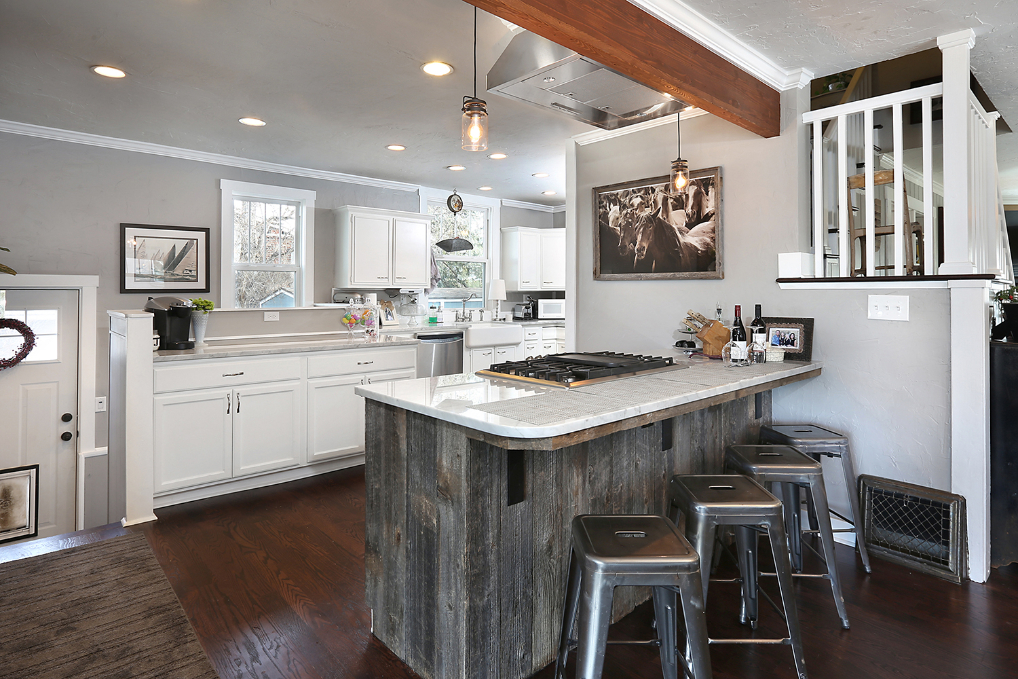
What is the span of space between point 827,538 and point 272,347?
3.19 metres

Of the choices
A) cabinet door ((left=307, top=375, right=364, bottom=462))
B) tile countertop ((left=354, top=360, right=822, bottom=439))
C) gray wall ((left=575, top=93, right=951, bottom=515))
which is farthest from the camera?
cabinet door ((left=307, top=375, right=364, bottom=462))

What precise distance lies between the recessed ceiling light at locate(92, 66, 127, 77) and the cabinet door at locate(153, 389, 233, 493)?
1754mm

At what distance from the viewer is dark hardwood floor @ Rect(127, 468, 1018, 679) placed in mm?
1865

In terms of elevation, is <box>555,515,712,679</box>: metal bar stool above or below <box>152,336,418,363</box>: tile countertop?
below

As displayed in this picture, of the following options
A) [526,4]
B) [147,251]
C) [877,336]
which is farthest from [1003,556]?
[147,251]

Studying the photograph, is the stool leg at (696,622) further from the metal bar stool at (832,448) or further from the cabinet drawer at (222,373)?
the cabinet drawer at (222,373)

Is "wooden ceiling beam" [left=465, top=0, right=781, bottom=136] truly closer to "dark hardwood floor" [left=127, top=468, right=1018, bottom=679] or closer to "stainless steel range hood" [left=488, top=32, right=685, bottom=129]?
"stainless steel range hood" [left=488, top=32, right=685, bottom=129]

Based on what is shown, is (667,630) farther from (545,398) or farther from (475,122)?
(475,122)

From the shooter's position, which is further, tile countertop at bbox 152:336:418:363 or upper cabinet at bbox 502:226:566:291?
upper cabinet at bbox 502:226:566:291


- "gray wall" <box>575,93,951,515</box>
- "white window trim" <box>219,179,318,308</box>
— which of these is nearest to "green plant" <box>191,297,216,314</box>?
"white window trim" <box>219,179,318,308</box>

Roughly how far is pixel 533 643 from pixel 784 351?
196 centimetres

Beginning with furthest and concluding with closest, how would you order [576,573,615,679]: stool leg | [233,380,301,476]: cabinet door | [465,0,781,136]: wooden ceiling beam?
[233,380,301,476]: cabinet door, [465,0,781,136]: wooden ceiling beam, [576,573,615,679]: stool leg

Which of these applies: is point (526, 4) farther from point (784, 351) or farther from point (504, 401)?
point (784, 351)

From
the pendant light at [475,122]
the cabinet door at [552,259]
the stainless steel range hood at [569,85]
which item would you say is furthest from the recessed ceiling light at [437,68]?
the cabinet door at [552,259]
